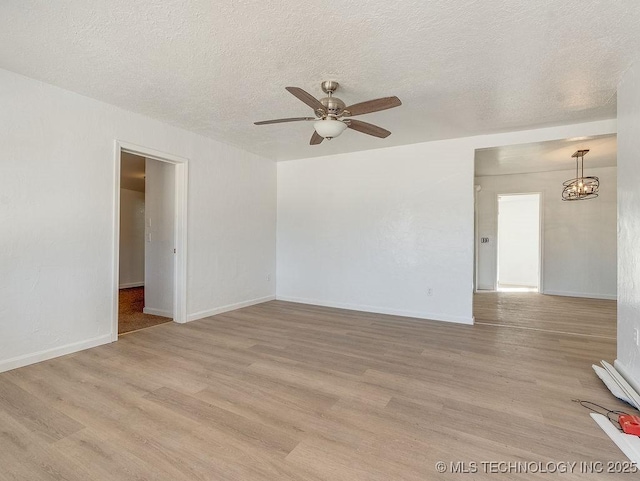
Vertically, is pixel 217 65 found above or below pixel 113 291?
above

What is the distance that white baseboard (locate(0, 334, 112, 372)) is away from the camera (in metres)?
2.55

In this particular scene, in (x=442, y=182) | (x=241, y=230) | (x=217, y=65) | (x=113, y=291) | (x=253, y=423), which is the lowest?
(x=253, y=423)

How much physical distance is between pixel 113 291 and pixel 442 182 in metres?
4.27

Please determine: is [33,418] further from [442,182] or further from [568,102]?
[568,102]

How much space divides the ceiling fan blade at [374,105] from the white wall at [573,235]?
580cm

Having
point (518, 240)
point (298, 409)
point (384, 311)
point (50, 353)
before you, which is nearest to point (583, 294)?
point (518, 240)

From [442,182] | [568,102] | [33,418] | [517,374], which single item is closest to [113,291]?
[33,418]

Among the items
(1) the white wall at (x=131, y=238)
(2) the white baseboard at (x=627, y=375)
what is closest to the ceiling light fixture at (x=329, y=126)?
(2) the white baseboard at (x=627, y=375)

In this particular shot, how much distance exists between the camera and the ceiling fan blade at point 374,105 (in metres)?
2.28

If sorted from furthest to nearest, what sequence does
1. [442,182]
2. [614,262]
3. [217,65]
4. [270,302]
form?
[614,262] → [270,302] → [442,182] → [217,65]

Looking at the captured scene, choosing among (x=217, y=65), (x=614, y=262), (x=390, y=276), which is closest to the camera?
(x=217, y=65)

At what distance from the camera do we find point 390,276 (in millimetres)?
4676

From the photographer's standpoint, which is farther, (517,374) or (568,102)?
(568,102)

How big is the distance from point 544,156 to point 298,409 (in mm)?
5605
